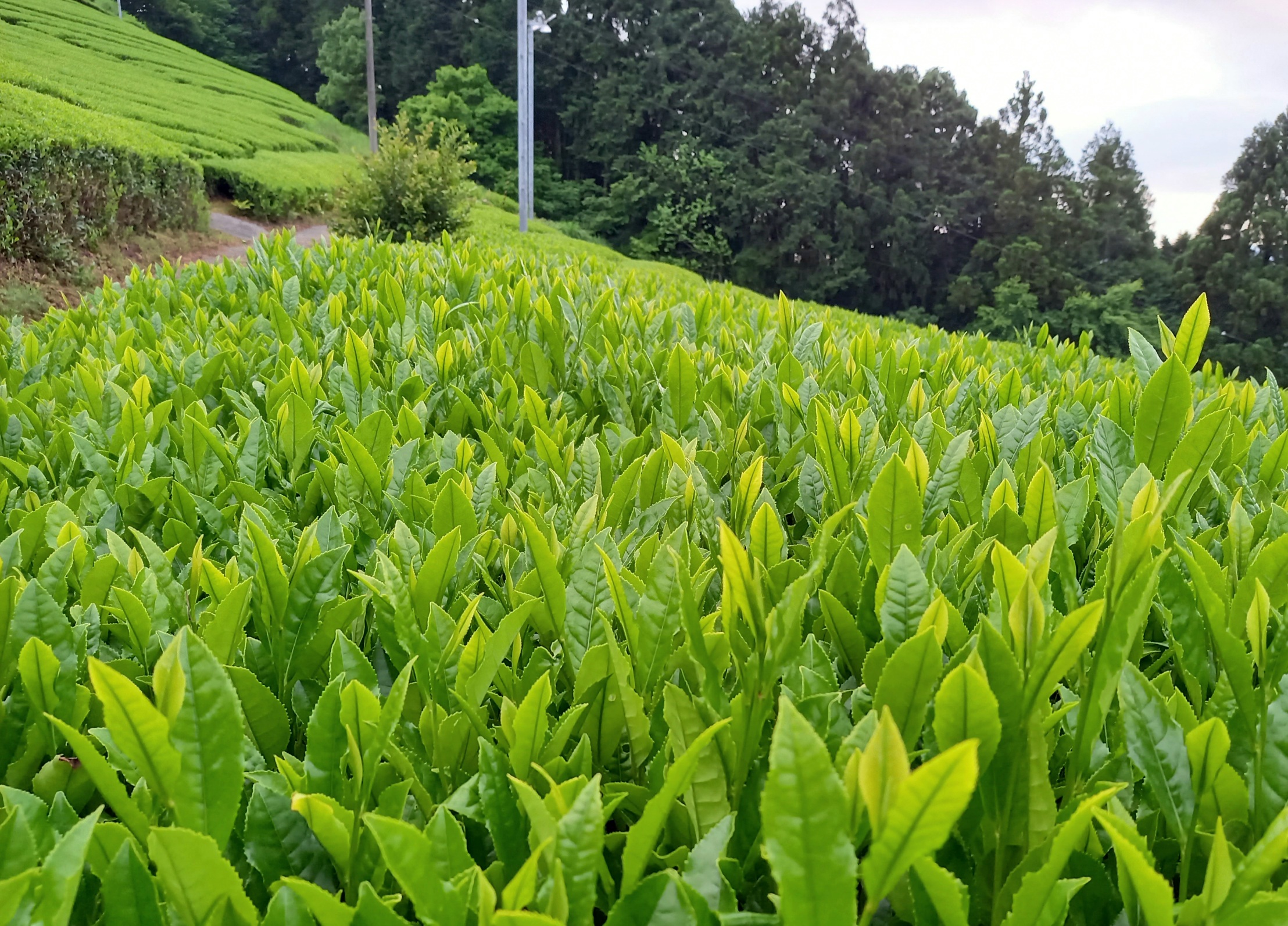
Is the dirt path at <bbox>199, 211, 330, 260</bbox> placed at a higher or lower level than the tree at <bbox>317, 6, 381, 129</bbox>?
lower

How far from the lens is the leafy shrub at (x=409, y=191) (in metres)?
15.3

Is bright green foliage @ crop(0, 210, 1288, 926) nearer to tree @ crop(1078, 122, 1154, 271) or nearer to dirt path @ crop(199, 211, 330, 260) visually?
dirt path @ crop(199, 211, 330, 260)

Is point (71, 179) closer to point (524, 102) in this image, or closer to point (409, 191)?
point (409, 191)

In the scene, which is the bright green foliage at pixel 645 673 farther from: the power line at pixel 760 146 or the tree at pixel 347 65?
the tree at pixel 347 65

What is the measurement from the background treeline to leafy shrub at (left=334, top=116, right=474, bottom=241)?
28.7 metres

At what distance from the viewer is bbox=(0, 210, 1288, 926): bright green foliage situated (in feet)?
1.93

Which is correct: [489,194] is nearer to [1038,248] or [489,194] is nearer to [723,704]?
[1038,248]

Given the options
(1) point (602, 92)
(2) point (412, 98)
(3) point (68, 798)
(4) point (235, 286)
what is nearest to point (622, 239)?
(1) point (602, 92)

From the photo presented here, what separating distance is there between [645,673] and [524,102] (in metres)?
24.0

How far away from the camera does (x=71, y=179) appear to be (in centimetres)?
1266

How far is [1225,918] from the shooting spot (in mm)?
572

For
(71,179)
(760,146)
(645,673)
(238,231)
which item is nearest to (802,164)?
(760,146)

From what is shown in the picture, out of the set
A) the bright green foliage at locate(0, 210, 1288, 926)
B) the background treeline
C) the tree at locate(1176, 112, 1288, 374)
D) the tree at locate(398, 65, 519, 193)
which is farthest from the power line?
the bright green foliage at locate(0, 210, 1288, 926)

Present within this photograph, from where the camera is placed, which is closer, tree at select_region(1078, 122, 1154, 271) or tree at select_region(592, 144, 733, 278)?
tree at select_region(1078, 122, 1154, 271)
